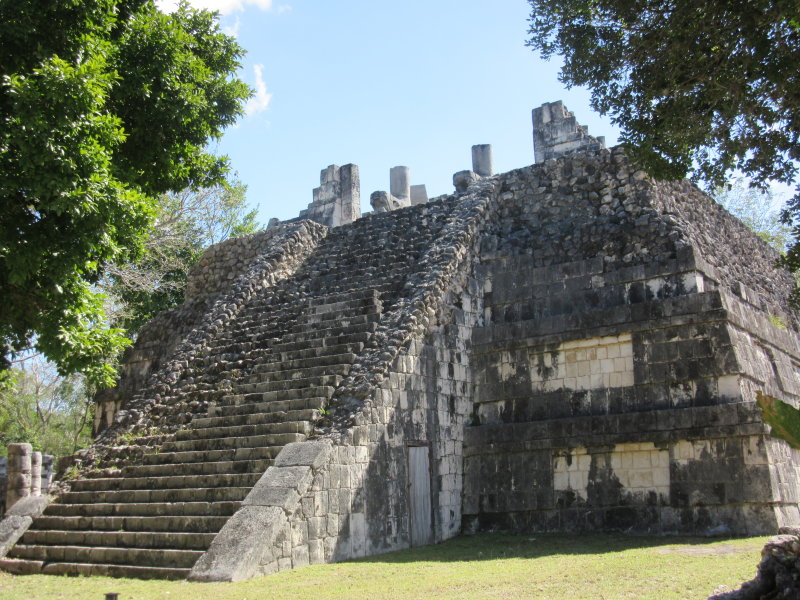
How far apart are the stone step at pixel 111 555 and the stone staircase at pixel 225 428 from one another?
0.06ft

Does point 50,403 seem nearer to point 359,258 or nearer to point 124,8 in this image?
point 359,258

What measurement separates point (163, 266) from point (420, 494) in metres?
14.4

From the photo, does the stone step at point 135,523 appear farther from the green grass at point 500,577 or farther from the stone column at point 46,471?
Result: the stone column at point 46,471

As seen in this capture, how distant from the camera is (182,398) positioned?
13703 mm

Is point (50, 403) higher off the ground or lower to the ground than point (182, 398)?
higher

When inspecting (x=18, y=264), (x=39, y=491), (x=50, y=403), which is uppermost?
(x=50, y=403)

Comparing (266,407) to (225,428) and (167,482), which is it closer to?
(225,428)

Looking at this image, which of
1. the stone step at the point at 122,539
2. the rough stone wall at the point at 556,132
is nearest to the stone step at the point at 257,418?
the stone step at the point at 122,539

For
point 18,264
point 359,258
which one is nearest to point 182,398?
point 359,258

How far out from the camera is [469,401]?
13859 mm

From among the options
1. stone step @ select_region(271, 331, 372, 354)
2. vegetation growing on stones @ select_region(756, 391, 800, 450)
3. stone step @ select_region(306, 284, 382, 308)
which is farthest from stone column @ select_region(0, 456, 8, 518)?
vegetation growing on stones @ select_region(756, 391, 800, 450)

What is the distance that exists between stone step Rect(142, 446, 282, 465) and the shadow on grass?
2003mm

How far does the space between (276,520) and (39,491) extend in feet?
29.6

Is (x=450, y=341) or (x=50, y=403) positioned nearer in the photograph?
(x=450, y=341)
